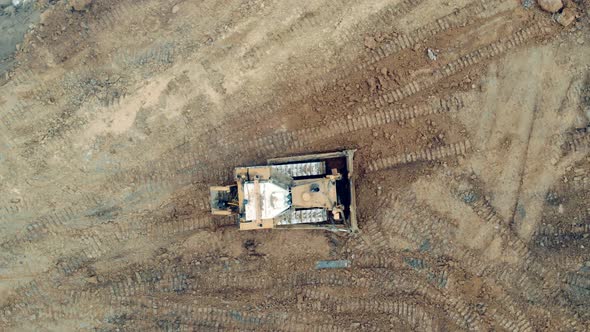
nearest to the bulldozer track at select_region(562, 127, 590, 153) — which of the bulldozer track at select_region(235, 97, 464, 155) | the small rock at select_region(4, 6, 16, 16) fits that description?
the bulldozer track at select_region(235, 97, 464, 155)

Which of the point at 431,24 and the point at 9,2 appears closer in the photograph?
the point at 431,24

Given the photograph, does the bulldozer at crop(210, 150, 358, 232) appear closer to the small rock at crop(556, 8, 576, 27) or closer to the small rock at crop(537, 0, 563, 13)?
the small rock at crop(537, 0, 563, 13)

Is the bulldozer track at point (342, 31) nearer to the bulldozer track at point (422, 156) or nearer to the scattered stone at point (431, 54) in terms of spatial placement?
the scattered stone at point (431, 54)

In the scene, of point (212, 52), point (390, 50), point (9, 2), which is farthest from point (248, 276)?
point (9, 2)

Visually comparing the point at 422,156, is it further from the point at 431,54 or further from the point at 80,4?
the point at 80,4

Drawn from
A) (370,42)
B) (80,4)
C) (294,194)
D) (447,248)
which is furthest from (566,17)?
(80,4)

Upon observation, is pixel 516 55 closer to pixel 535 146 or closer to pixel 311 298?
pixel 535 146
